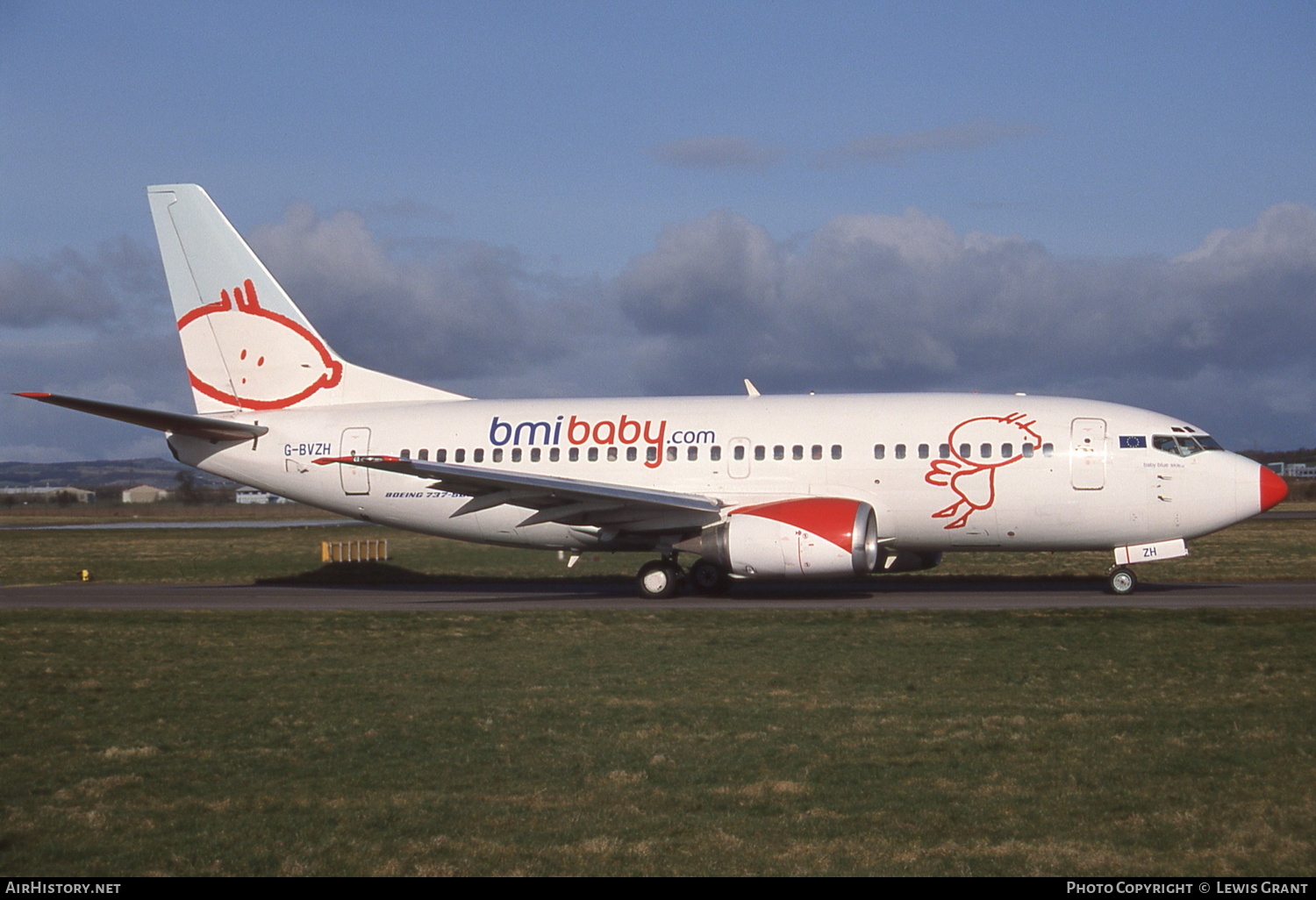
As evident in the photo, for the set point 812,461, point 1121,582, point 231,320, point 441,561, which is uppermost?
point 231,320

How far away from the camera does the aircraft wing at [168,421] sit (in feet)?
74.3

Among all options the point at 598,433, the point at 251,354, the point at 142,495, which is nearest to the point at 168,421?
the point at 251,354

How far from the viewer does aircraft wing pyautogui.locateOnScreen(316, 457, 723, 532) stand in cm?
2239

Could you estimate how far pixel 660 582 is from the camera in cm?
2423

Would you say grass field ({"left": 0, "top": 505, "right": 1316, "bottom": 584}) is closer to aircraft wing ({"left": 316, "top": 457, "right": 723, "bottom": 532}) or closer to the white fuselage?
the white fuselage

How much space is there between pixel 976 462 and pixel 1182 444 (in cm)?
397

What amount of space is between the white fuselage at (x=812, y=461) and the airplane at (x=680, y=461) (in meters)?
0.04

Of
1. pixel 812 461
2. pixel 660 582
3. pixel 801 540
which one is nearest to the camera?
pixel 801 540

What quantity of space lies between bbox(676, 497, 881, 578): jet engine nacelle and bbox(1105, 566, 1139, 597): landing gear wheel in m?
4.80

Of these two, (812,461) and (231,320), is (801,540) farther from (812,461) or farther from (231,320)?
(231,320)

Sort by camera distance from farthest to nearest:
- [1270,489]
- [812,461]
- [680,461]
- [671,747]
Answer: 1. [680,461]
2. [812,461]
3. [1270,489]
4. [671,747]

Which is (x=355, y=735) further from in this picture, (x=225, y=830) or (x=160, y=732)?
(x=225, y=830)

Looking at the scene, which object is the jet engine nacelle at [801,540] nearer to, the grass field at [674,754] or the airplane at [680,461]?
the airplane at [680,461]

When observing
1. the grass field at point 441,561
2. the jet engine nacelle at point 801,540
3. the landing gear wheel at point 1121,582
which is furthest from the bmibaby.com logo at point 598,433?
the landing gear wheel at point 1121,582
